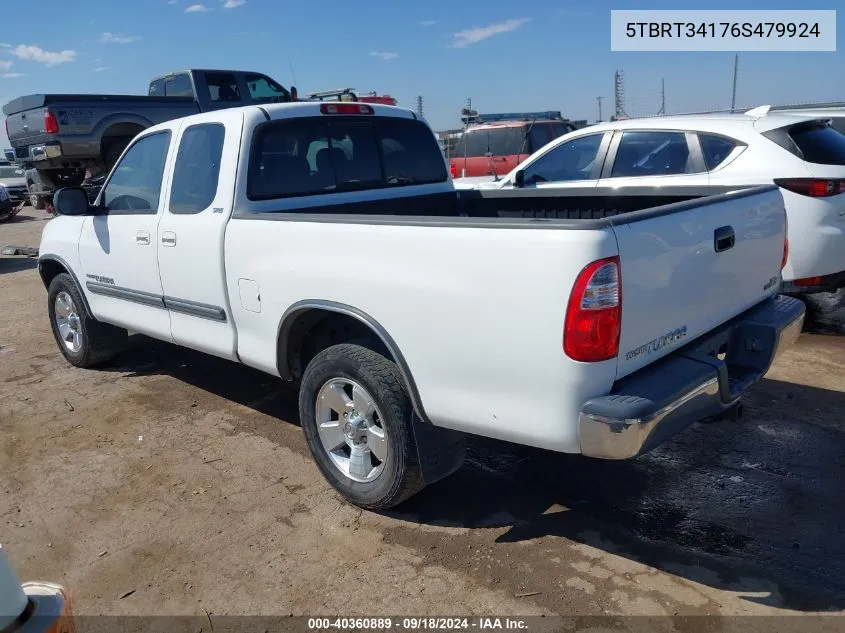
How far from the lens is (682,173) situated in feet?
19.8

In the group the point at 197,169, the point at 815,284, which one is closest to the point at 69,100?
the point at 197,169

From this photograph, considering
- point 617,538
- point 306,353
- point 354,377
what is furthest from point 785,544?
point 306,353

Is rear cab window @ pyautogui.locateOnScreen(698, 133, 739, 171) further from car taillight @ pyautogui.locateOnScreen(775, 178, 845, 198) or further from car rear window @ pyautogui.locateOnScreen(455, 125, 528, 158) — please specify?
car rear window @ pyautogui.locateOnScreen(455, 125, 528, 158)

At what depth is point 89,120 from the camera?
38.9ft

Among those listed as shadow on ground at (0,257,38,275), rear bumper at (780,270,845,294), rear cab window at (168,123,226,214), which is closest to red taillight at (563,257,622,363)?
rear cab window at (168,123,226,214)

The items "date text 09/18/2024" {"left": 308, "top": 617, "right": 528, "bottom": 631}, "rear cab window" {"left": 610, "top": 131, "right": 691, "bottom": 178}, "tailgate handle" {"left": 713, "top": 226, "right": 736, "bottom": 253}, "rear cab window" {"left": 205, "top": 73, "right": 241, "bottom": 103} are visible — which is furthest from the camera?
"rear cab window" {"left": 205, "top": 73, "right": 241, "bottom": 103}

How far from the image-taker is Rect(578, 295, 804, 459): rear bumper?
2.52 metres

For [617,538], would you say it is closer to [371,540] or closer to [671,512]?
[671,512]

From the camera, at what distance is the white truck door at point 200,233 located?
401 cm

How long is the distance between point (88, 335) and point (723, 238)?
4716 mm

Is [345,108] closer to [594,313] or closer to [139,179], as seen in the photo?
[139,179]

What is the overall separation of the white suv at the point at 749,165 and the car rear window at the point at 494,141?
7.02m

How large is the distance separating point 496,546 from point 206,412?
8.41 ft

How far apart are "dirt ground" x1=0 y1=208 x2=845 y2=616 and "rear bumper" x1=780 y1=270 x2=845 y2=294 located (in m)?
0.74
